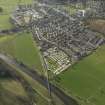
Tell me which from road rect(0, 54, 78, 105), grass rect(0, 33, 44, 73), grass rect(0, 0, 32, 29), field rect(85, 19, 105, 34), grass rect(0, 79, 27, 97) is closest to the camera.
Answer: road rect(0, 54, 78, 105)

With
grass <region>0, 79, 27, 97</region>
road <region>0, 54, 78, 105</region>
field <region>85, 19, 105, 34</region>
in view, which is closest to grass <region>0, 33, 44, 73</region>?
road <region>0, 54, 78, 105</region>

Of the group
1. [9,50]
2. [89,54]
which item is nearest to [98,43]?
[89,54]

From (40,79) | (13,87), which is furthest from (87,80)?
(13,87)

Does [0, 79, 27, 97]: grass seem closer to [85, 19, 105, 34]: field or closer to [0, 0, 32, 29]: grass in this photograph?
[0, 0, 32, 29]: grass

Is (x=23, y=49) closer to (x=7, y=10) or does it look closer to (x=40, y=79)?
(x=40, y=79)

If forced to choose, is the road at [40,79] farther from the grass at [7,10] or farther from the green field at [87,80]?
the grass at [7,10]

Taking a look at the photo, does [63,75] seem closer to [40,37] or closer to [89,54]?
[89,54]
